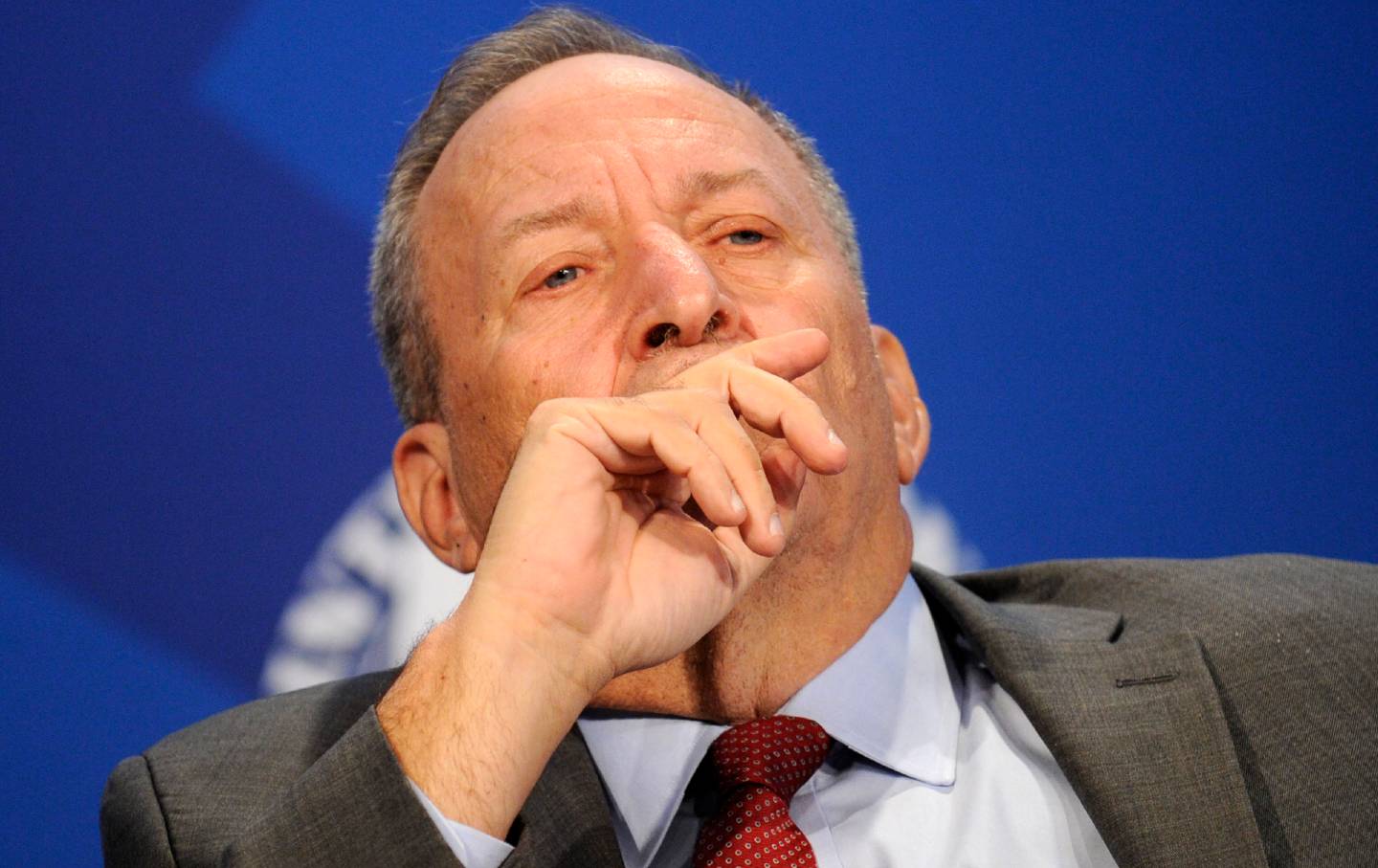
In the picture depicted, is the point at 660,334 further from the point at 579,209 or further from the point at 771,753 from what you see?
the point at 771,753

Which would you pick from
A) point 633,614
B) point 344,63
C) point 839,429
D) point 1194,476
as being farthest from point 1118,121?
point 633,614

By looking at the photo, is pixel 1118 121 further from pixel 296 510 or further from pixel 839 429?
pixel 296 510

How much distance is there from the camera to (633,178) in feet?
5.80

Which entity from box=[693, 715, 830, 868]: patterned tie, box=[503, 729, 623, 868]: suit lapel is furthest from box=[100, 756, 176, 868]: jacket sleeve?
box=[693, 715, 830, 868]: patterned tie

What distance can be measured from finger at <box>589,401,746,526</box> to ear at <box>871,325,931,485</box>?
0.73 metres

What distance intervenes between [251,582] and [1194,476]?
177cm

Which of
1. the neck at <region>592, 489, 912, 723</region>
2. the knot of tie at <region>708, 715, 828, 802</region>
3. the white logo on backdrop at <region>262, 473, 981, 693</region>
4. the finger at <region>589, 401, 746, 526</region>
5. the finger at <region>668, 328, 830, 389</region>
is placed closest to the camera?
the finger at <region>589, 401, 746, 526</region>

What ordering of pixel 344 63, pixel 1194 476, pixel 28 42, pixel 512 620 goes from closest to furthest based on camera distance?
pixel 512 620 → pixel 28 42 → pixel 344 63 → pixel 1194 476

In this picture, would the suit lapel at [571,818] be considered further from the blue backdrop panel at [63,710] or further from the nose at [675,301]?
the blue backdrop panel at [63,710]

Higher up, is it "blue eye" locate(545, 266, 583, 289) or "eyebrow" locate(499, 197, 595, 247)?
"eyebrow" locate(499, 197, 595, 247)

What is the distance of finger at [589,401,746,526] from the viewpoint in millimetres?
1229

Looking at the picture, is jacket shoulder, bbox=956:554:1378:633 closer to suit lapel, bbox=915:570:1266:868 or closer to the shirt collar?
suit lapel, bbox=915:570:1266:868

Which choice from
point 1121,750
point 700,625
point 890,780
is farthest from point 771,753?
point 1121,750

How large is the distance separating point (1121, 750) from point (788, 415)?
65cm
